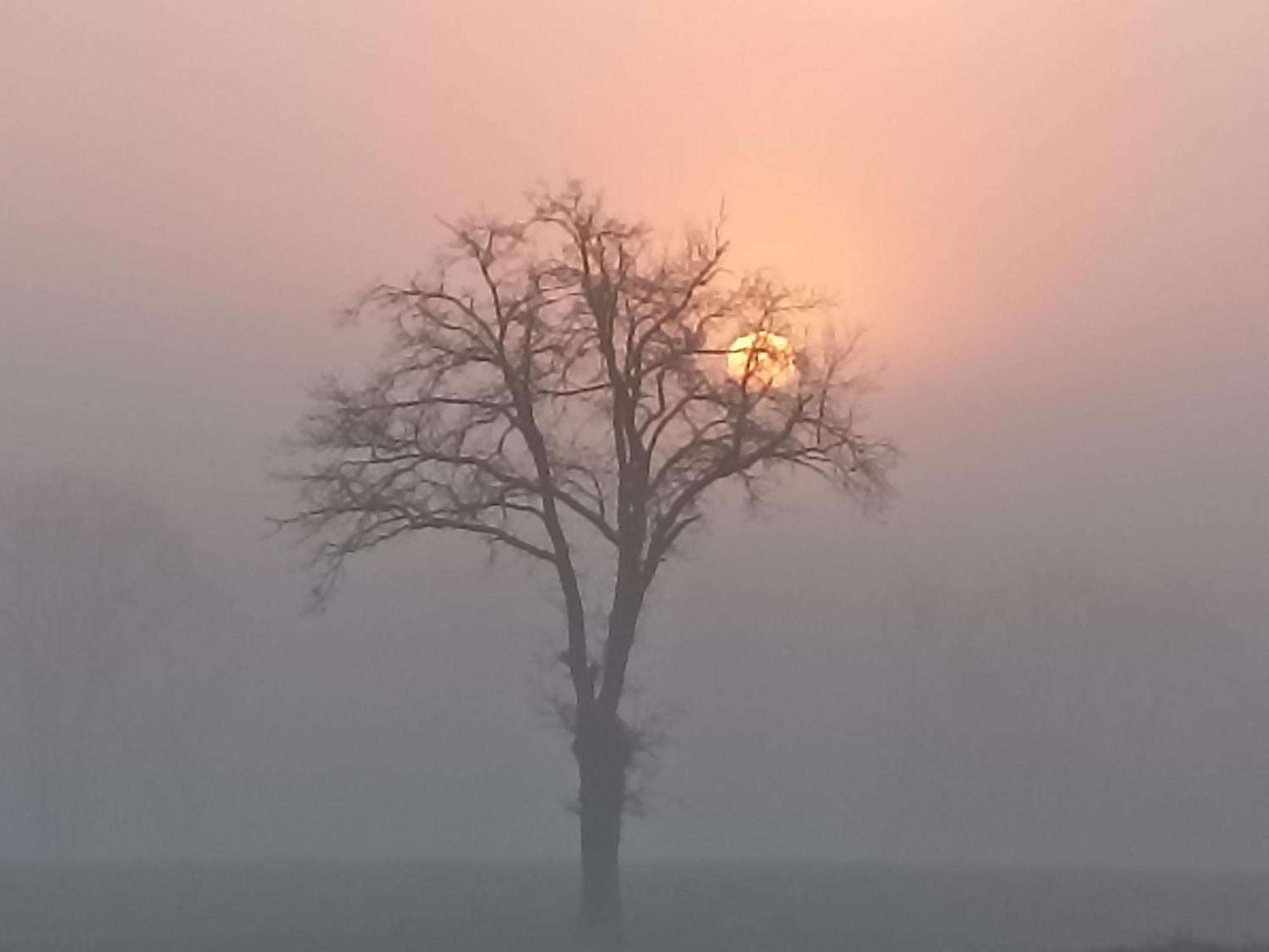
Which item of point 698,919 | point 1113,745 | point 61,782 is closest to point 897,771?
point 1113,745

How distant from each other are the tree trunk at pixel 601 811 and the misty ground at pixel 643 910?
0.75 metres

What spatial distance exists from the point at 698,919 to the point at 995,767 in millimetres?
62814

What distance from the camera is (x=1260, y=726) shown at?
98.2 m

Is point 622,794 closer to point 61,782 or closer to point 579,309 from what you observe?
point 579,309

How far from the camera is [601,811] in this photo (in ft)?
112

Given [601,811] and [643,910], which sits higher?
[601,811]

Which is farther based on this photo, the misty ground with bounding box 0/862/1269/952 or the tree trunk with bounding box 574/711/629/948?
the tree trunk with bounding box 574/711/629/948

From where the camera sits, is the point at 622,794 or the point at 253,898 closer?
the point at 622,794

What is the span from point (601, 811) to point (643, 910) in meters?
5.69

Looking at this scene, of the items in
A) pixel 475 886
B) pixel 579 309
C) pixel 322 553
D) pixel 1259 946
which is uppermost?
pixel 579 309

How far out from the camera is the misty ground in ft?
104

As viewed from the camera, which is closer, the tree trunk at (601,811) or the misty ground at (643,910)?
the misty ground at (643,910)

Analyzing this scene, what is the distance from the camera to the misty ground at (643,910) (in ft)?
104

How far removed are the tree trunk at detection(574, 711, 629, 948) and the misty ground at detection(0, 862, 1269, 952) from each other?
29.7 inches
